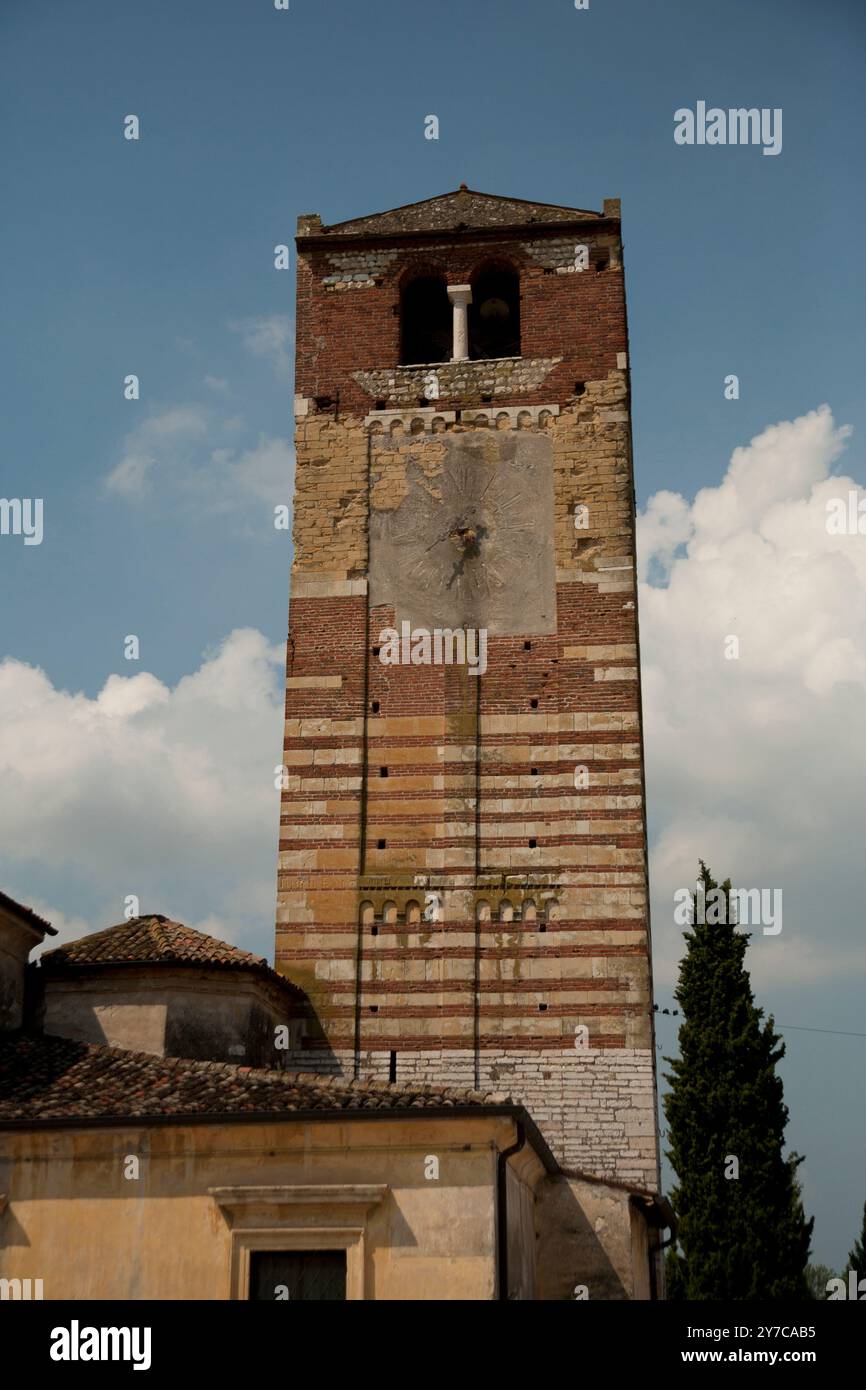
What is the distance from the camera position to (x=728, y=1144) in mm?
23125

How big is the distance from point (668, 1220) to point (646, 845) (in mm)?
4758

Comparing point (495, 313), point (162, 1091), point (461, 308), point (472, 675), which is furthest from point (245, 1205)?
point (495, 313)

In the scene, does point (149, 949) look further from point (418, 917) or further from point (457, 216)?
point (457, 216)

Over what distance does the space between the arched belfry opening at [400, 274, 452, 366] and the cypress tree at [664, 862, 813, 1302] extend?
10.0 meters

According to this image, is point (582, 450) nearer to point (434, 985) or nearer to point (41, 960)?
point (434, 985)

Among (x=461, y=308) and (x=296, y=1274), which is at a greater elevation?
(x=461, y=308)

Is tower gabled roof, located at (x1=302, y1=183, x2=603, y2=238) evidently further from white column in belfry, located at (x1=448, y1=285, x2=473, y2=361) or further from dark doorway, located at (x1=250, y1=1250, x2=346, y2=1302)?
dark doorway, located at (x1=250, y1=1250, x2=346, y2=1302)

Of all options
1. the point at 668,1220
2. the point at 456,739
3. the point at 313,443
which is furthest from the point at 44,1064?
the point at 313,443

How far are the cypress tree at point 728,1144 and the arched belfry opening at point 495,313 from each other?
9.70 m

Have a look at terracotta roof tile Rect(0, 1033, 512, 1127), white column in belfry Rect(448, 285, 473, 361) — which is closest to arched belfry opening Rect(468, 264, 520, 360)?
white column in belfry Rect(448, 285, 473, 361)

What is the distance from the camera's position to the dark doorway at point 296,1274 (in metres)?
12.9

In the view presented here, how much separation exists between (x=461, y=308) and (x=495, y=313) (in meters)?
1.03

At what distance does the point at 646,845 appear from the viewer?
19.6 metres

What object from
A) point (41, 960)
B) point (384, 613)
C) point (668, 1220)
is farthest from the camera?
point (384, 613)
